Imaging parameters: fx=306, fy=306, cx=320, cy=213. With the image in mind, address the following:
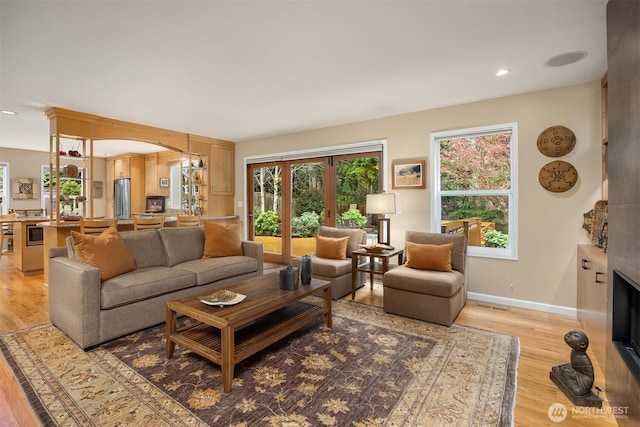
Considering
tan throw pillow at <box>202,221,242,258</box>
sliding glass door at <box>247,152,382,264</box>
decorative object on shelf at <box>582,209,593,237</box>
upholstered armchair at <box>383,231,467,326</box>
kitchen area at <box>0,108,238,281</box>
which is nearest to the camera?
upholstered armchair at <box>383,231,467,326</box>

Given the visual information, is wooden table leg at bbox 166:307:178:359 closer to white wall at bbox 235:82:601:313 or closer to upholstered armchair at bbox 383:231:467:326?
upholstered armchair at bbox 383:231:467:326

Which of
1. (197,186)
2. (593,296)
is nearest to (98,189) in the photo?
(197,186)

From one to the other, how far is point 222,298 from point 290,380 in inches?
30.0

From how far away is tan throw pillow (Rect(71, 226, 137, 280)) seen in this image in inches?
109

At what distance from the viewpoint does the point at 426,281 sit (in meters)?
3.03

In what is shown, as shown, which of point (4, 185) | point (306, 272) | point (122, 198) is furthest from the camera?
point (122, 198)

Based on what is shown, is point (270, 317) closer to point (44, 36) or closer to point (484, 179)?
point (44, 36)

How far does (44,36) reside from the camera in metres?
2.39

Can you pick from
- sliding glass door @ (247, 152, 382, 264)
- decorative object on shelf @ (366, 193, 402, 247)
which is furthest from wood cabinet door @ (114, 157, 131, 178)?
decorative object on shelf @ (366, 193, 402, 247)

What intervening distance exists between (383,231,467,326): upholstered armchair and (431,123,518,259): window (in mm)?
710

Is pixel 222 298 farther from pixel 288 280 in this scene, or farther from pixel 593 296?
pixel 593 296

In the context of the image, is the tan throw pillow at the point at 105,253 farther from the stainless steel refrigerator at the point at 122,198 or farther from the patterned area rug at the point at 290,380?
the stainless steel refrigerator at the point at 122,198

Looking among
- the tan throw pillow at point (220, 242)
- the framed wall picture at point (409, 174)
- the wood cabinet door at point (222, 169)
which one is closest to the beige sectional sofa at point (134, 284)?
the tan throw pillow at point (220, 242)

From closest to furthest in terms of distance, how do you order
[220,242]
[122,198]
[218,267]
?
[218,267]
[220,242]
[122,198]
